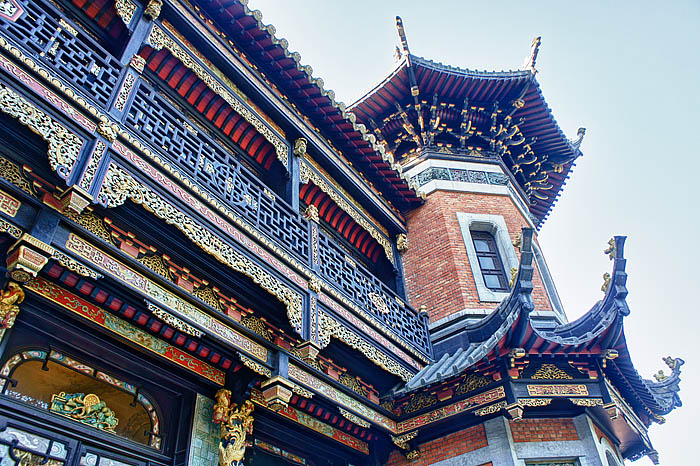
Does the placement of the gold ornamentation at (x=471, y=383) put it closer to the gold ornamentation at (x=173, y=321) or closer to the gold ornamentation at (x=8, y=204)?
the gold ornamentation at (x=173, y=321)

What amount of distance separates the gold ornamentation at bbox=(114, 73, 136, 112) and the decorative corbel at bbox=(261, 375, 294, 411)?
313 centimetres

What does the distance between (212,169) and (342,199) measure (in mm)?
3662

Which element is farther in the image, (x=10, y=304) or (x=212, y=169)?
(x=212, y=169)

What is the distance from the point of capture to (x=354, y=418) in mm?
7141

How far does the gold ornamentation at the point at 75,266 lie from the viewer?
14.5 ft

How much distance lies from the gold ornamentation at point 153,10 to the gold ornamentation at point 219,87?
0.45 feet

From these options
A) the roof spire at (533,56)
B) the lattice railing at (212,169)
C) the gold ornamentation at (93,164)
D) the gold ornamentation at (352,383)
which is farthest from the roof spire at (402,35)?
the gold ornamentation at (93,164)

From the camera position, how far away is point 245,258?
233 inches

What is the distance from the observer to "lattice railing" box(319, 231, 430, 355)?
770 centimetres

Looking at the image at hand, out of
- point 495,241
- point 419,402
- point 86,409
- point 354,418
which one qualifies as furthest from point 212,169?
point 495,241

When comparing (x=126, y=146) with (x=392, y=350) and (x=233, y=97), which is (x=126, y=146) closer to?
(x=233, y=97)

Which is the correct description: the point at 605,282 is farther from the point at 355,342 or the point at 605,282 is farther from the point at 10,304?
the point at 10,304

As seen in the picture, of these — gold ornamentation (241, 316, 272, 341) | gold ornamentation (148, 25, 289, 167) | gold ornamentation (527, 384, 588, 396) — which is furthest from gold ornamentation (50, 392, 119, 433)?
Answer: gold ornamentation (527, 384, 588, 396)

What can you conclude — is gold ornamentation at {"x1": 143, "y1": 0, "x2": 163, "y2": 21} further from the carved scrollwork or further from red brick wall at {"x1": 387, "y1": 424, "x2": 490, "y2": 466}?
red brick wall at {"x1": 387, "y1": 424, "x2": 490, "y2": 466}
